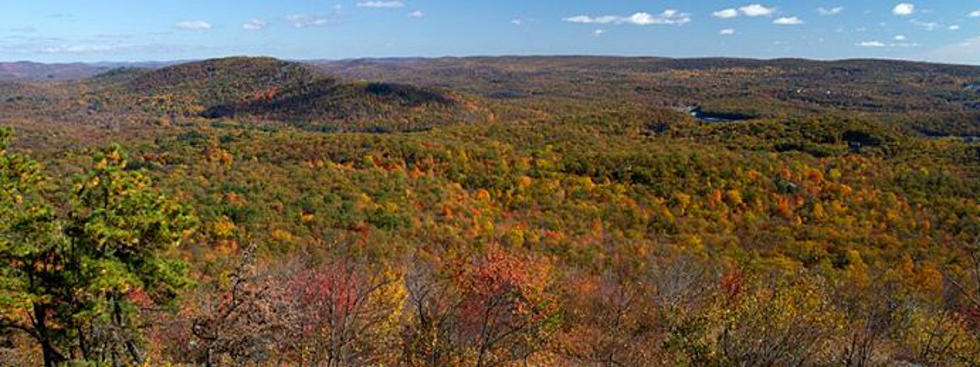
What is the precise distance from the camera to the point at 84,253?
10461 millimetres

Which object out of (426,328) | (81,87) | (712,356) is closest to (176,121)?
(81,87)

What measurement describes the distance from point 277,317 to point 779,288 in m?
15.8

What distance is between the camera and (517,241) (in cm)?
3984

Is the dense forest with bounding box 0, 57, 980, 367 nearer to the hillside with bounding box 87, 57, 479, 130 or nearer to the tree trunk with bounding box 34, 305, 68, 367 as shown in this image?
the tree trunk with bounding box 34, 305, 68, 367

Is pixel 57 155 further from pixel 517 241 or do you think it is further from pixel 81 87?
pixel 81 87

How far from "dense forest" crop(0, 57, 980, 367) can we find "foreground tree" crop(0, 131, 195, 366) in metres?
0.04

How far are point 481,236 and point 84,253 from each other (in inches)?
1215

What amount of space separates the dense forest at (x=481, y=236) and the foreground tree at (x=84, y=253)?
42 millimetres

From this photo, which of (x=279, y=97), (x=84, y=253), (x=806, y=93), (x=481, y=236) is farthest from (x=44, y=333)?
(x=806, y=93)

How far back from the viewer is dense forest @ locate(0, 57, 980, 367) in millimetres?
11219

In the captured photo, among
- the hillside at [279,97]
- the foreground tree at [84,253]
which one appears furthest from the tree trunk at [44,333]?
the hillside at [279,97]

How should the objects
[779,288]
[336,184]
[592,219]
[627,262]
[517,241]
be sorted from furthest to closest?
[592,219], [336,184], [517,241], [627,262], [779,288]

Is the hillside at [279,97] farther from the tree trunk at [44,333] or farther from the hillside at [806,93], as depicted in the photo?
the tree trunk at [44,333]

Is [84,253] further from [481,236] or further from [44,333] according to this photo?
[481,236]
